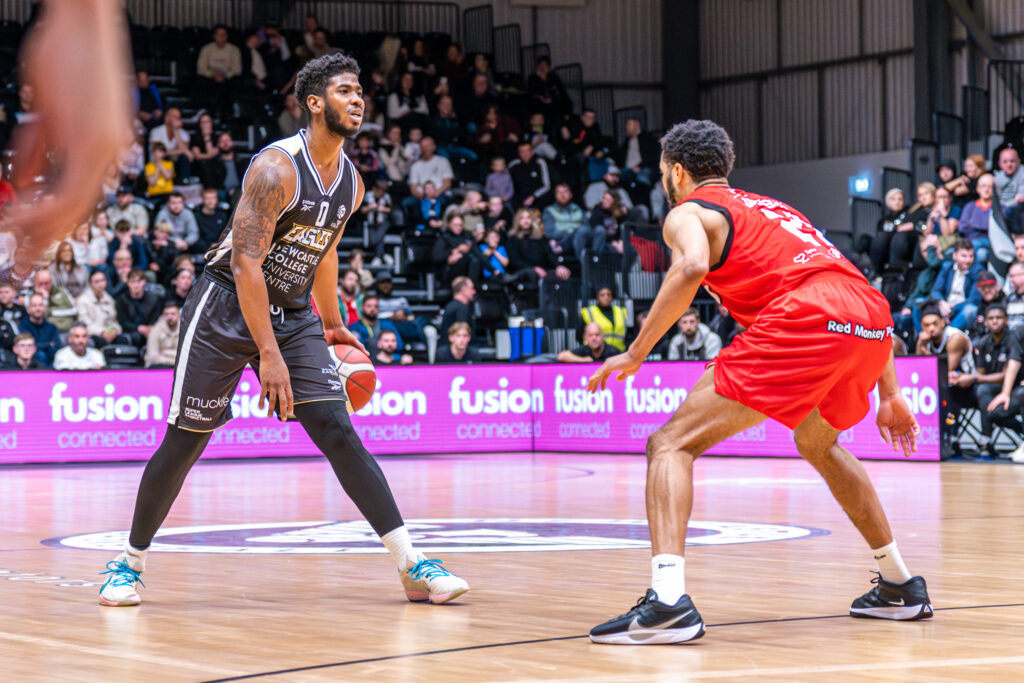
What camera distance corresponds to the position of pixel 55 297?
663 inches

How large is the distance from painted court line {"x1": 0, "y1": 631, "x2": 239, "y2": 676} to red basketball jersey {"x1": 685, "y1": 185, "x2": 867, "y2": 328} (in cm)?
210

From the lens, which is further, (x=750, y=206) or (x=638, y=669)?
(x=750, y=206)

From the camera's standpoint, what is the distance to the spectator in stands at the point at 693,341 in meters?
17.1

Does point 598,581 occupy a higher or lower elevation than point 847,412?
lower

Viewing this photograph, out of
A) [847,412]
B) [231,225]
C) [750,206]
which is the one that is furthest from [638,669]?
[231,225]

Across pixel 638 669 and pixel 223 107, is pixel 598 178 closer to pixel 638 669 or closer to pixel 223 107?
pixel 223 107

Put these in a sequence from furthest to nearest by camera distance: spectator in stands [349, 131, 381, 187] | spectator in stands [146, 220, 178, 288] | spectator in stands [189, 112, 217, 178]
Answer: spectator in stands [349, 131, 381, 187], spectator in stands [189, 112, 217, 178], spectator in stands [146, 220, 178, 288]

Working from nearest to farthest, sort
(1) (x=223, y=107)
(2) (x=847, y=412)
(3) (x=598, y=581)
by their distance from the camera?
(2) (x=847, y=412)
(3) (x=598, y=581)
(1) (x=223, y=107)

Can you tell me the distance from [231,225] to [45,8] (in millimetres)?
4241

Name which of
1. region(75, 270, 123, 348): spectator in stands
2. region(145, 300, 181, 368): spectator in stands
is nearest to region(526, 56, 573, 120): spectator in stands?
region(75, 270, 123, 348): spectator in stands

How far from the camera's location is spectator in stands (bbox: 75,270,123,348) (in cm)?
1691

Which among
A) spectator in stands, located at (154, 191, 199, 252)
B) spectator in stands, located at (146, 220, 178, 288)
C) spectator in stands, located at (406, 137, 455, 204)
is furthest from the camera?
spectator in stands, located at (406, 137, 455, 204)

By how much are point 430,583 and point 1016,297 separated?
38.5 feet

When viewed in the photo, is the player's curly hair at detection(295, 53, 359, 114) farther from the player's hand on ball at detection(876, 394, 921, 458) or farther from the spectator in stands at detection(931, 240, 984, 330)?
the spectator in stands at detection(931, 240, 984, 330)
